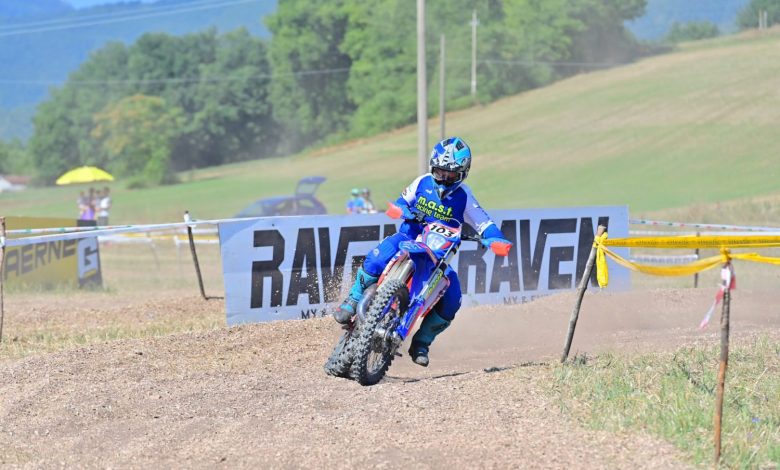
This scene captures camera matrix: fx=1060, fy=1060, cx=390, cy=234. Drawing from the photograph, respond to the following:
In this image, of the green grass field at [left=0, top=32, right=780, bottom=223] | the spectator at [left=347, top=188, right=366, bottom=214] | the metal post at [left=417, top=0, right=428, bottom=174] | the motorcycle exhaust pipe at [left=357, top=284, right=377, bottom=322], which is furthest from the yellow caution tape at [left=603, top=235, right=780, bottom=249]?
the green grass field at [left=0, top=32, right=780, bottom=223]

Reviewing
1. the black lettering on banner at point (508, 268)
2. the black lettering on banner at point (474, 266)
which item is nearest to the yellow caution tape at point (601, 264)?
the black lettering on banner at point (474, 266)

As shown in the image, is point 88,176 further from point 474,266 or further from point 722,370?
point 722,370

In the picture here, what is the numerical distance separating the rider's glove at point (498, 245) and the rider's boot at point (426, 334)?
2.54 feet

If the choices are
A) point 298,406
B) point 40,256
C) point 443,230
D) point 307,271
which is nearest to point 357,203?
point 40,256

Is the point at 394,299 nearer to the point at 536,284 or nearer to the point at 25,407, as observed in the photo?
the point at 25,407

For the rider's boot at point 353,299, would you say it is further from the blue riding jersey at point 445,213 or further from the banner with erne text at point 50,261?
the banner with erne text at point 50,261

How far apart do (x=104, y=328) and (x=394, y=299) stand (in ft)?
18.0

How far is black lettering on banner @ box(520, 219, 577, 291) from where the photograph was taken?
13438mm

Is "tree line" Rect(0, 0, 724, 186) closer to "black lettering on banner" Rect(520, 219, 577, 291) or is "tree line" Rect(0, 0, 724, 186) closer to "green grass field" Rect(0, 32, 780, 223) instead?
"green grass field" Rect(0, 32, 780, 223)

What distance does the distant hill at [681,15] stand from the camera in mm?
67625

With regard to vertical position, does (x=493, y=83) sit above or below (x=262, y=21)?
below

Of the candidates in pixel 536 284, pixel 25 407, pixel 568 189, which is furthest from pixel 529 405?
pixel 568 189

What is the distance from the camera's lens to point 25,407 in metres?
7.72

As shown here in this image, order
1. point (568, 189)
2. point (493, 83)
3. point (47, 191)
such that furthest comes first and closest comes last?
point (47, 191)
point (493, 83)
point (568, 189)
